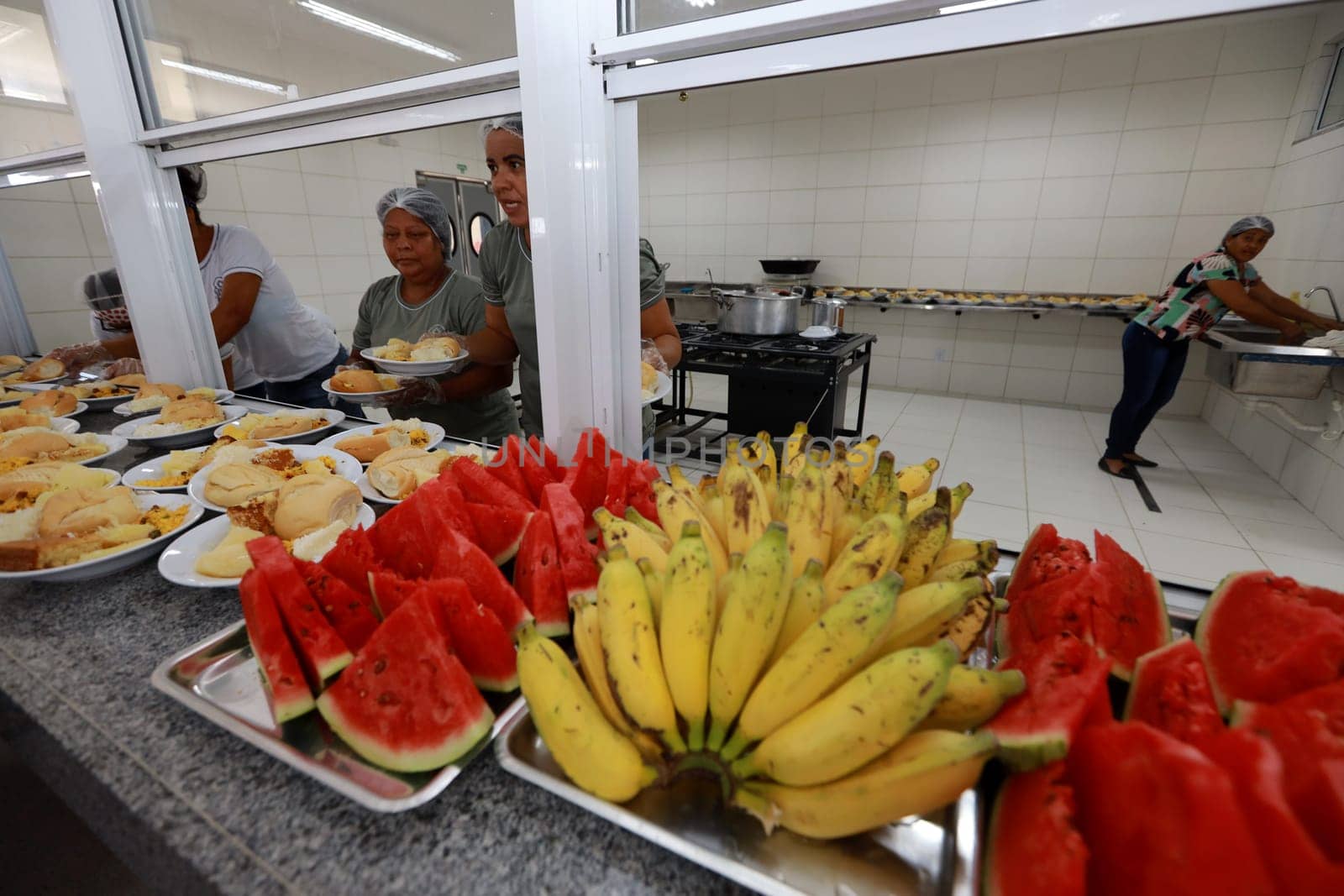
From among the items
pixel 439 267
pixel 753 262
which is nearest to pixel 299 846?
pixel 439 267

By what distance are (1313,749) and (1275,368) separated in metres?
3.64

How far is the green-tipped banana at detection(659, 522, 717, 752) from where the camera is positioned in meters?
0.57

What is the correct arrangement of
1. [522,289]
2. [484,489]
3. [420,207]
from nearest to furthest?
[484,489], [522,289], [420,207]

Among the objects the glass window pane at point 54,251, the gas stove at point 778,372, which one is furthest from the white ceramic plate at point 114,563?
the glass window pane at point 54,251

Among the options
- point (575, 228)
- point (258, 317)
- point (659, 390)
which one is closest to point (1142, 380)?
point (659, 390)

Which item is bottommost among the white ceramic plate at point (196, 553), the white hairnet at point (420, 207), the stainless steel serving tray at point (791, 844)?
the stainless steel serving tray at point (791, 844)

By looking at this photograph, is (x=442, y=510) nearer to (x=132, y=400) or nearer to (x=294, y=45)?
(x=294, y=45)

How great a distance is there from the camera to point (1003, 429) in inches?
187

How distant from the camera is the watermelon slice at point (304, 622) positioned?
688mm

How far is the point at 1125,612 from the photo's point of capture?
697mm

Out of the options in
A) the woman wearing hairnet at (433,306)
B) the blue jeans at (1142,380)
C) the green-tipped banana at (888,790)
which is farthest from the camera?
the blue jeans at (1142,380)

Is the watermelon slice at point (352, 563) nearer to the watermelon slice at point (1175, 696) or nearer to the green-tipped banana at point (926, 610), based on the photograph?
the green-tipped banana at point (926, 610)

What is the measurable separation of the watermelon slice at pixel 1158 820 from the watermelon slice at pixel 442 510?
2.54 ft

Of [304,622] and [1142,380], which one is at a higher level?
[304,622]
